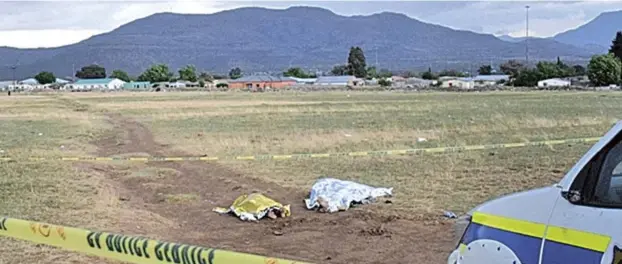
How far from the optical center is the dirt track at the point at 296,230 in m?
7.84

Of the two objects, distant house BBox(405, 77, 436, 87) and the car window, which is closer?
the car window

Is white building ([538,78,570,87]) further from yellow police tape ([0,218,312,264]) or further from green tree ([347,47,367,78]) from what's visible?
yellow police tape ([0,218,312,264])

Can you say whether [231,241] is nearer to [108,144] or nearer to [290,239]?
[290,239]

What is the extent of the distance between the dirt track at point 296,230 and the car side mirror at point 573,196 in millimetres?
4275

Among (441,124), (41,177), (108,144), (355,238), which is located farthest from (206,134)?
(355,238)

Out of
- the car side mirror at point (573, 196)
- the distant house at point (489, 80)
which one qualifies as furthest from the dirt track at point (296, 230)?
the distant house at point (489, 80)

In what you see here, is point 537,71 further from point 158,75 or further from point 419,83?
point 158,75

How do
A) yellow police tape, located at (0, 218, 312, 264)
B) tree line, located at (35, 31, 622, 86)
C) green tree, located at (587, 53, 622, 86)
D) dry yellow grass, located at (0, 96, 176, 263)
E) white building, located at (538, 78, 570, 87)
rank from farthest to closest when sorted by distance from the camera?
white building, located at (538, 78, 570, 87)
tree line, located at (35, 31, 622, 86)
green tree, located at (587, 53, 622, 86)
dry yellow grass, located at (0, 96, 176, 263)
yellow police tape, located at (0, 218, 312, 264)

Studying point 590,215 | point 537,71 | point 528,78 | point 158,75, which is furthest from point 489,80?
point 590,215

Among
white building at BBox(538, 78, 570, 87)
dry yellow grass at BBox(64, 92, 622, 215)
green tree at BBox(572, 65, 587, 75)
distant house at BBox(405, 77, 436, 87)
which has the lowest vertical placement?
distant house at BBox(405, 77, 436, 87)

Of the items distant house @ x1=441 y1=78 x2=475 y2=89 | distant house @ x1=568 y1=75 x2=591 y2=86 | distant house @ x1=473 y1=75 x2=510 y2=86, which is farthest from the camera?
distant house @ x1=473 y1=75 x2=510 y2=86

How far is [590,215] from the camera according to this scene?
117 inches

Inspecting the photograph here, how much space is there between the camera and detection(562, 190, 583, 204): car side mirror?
3072 millimetres

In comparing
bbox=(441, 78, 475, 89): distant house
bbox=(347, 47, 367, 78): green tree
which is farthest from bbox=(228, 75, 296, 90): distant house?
bbox=(441, 78, 475, 89): distant house
